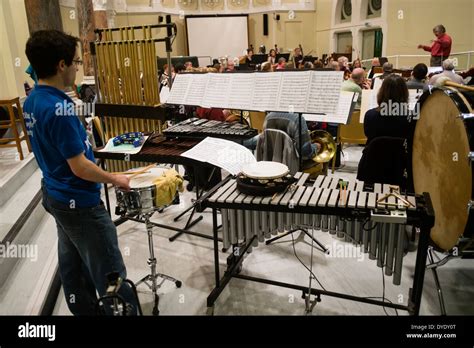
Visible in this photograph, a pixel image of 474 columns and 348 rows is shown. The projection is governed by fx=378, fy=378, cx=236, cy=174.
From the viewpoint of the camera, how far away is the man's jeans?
6.99 feet

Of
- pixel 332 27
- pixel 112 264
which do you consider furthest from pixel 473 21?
pixel 112 264

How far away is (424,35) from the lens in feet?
42.6

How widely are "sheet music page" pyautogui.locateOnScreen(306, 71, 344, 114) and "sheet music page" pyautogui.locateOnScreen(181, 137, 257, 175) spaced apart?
2.14ft

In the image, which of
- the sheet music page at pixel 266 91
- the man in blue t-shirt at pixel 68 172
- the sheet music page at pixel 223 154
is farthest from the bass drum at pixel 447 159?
the man in blue t-shirt at pixel 68 172

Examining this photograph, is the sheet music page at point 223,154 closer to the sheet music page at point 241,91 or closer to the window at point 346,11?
the sheet music page at point 241,91

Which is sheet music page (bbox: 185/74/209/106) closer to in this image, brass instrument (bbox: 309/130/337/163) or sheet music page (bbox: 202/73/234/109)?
sheet music page (bbox: 202/73/234/109)

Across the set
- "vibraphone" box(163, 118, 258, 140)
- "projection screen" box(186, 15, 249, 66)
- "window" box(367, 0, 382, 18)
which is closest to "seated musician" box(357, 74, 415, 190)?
"vibraphone" box(163, 118, 258, 140)

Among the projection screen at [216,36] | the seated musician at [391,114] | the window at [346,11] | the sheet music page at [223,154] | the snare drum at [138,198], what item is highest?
the window at [346,11]

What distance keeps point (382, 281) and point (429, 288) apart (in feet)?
1.17

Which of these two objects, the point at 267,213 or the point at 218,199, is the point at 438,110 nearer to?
the point at 267,213

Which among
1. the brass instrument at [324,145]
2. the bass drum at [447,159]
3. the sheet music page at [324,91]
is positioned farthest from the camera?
the brass instrument at [324,145]

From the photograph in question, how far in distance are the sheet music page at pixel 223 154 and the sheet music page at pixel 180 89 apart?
0.95m

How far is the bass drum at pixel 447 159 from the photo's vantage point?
2387 millimetres

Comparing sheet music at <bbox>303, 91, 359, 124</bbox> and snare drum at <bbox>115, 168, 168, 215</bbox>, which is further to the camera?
sheet music at <bbox>303, 91, 359, 124</bbox>
